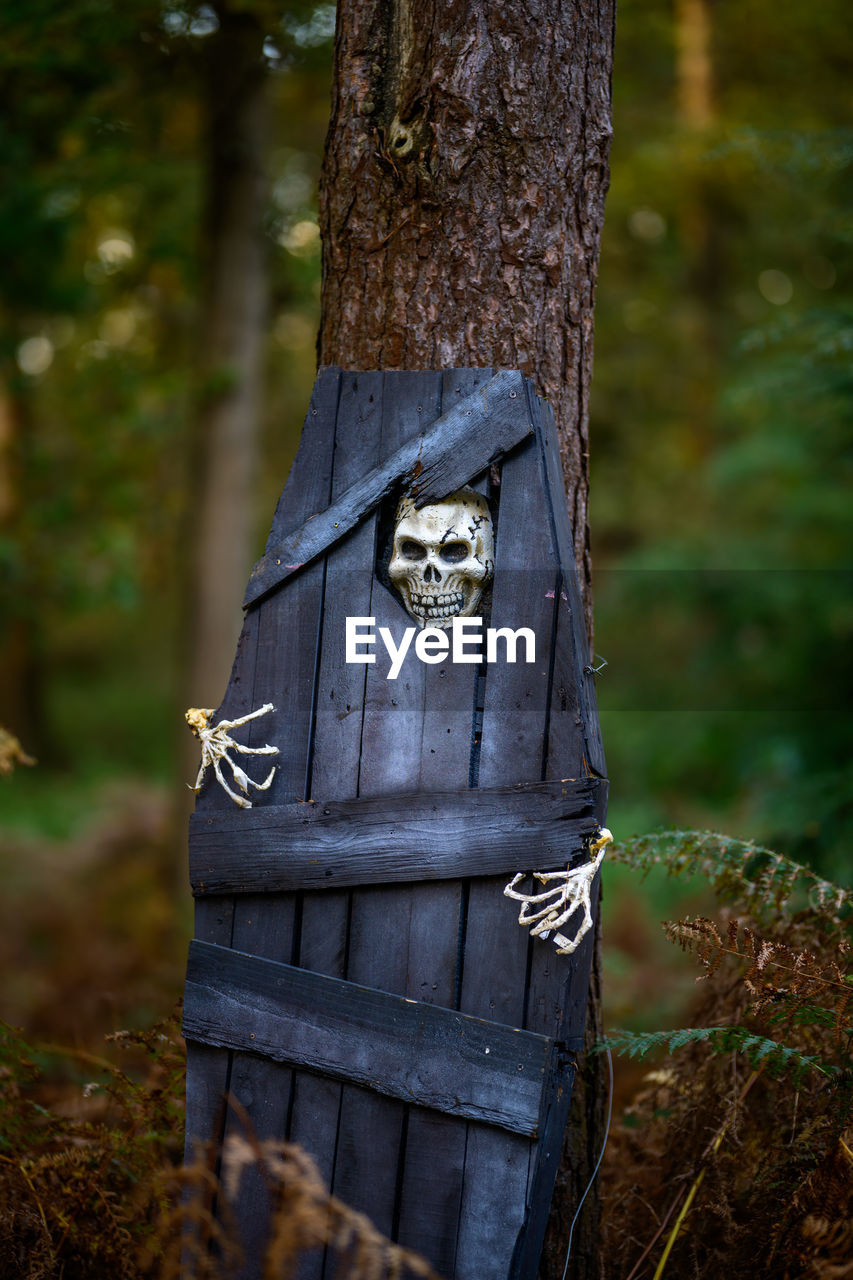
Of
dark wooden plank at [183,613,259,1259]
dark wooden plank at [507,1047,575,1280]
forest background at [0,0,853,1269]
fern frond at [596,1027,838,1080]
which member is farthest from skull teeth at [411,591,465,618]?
forest background at [0,0,853,1269]

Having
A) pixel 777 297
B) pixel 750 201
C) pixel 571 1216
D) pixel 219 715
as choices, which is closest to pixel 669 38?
pixel 750 201

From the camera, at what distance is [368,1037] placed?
2.42 meters

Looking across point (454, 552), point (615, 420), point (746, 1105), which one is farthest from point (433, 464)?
point (615, 420)

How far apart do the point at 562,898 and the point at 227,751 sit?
39.0 inches

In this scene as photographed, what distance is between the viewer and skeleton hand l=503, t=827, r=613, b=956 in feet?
7.55

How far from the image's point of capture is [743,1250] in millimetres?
2543

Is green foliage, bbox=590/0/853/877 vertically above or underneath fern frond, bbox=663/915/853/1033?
above

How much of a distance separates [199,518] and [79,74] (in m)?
3.51

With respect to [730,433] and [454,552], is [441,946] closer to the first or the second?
[454,552]

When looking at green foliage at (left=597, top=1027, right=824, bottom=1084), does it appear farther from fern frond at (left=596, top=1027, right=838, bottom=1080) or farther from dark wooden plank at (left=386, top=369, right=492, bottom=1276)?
dark wooden plank at (left=386, top=369, right=492, bottom=1276)

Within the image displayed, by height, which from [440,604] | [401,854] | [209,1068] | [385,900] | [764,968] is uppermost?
[440,604]

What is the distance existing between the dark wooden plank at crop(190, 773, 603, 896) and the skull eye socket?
305 mm

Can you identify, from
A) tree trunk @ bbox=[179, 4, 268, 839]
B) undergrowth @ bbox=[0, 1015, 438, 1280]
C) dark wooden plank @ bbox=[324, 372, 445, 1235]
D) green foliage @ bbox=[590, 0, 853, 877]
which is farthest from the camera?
tree trunk @ bbox=[179, 4, 268, 839]

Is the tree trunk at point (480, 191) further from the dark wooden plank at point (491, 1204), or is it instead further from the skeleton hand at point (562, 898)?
the skeleton hand at point (562, 898)
